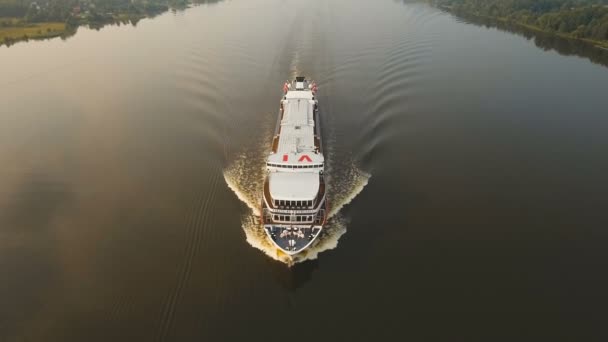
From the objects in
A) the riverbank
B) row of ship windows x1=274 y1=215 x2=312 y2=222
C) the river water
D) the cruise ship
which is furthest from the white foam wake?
the riverbank

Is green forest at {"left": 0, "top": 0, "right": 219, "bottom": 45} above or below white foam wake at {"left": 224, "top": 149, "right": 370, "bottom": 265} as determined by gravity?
above

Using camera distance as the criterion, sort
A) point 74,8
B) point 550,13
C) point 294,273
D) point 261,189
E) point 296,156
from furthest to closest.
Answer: point 74,8
point 550,13
point 261,189
point 296,156
point 294,273

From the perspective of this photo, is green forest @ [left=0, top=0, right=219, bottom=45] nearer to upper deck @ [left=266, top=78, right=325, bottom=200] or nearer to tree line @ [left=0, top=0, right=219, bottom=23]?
tree line @ [left=0, top=0, right=219, bottom=23]

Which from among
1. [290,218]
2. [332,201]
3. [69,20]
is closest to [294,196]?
[290,218]

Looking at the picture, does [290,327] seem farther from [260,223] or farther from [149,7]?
[149,7]

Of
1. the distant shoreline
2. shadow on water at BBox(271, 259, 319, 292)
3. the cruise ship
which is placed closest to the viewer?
shadow on water at BBox(271, 259, 319, 292)

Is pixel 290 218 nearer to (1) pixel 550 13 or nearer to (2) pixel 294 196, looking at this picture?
(2) pixel 294 196
